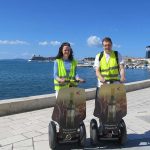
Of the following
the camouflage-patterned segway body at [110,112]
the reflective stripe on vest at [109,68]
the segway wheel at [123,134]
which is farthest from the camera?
the reflective stripe on vest at [109,68]

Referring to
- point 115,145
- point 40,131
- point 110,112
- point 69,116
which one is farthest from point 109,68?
point 40,131

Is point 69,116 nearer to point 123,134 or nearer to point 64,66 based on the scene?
point 64,66

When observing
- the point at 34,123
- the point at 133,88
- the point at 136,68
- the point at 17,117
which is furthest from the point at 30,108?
the point at 136,68

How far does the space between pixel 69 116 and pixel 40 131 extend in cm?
136

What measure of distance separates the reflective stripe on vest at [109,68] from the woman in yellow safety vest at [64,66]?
0.43 metres

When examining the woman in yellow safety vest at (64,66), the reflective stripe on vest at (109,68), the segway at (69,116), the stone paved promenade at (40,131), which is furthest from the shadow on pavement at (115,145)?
the reflective stripe on vest at (109,68)

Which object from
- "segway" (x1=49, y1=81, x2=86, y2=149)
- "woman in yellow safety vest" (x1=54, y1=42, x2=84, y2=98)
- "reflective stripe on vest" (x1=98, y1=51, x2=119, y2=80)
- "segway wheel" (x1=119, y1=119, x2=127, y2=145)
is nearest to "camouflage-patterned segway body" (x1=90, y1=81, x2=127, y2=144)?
"segway wheel" (x1=119, y1=119, x2=127, y2=145)

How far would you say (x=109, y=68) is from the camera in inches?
201

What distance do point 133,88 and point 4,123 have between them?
6.83 m

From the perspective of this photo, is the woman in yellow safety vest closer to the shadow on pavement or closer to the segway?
the segway

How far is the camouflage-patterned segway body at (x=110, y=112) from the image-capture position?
16.0 feet

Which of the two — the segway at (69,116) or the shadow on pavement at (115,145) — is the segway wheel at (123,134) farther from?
the segway at (69,116)

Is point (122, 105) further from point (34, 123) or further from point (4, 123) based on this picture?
point (4, 123)

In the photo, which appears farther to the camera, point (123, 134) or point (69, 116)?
point (123, 134)
